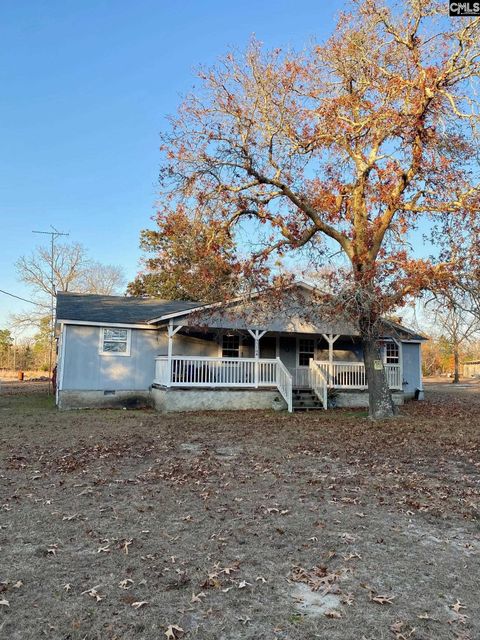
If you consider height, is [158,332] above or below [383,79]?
below

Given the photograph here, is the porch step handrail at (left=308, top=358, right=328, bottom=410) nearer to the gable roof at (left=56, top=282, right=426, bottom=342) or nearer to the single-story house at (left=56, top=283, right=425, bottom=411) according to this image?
the single-story house at (left=56, top=283, right=425, bottom=411)

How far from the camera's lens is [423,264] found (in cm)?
1211

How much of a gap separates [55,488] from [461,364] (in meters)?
60.5

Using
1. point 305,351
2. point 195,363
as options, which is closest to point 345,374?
point 305,351

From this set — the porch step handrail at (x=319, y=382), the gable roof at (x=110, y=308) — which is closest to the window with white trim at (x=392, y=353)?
the porch step handrail at (x=319, y=382)

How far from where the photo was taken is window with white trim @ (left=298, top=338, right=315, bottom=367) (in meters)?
19.3

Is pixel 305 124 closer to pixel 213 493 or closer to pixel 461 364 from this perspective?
pixel 213 493

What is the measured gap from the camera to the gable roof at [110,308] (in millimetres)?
16516

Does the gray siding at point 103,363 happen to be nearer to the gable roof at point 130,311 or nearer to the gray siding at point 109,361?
the gray siding at point 109,361

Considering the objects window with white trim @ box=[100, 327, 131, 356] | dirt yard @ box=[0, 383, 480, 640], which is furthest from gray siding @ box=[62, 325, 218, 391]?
→ dirt yard @ box=[0, 383, 480, 640]

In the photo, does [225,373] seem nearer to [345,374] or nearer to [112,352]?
[112,352]

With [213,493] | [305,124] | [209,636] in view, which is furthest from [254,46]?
[209,636]

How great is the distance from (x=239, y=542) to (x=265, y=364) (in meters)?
12.3

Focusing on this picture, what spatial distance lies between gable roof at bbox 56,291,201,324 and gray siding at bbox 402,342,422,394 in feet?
32.1
